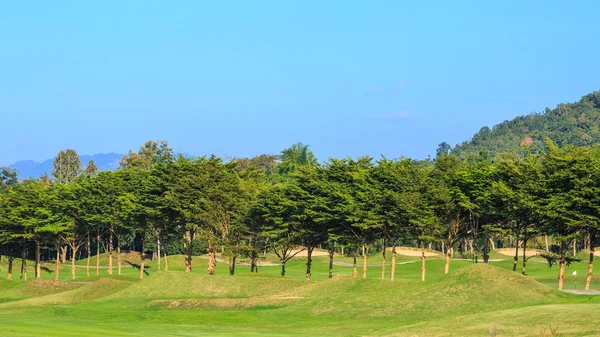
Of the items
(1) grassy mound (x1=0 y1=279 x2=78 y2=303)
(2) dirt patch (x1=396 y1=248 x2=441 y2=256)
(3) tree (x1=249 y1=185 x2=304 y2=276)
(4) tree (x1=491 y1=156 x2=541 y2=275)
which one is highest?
(4) tree (x1=491 y1=156 x2=541 y2=275)

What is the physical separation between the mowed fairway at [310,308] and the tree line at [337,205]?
9282mm

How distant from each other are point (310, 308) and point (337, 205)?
72.7 ft

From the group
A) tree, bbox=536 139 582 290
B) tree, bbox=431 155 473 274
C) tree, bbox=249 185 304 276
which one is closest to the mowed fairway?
tree, bbox=249 185 304 276

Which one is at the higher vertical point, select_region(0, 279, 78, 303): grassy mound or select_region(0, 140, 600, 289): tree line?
select_region(0, 140, 600, 289): tree line

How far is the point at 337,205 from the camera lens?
82.9 meters

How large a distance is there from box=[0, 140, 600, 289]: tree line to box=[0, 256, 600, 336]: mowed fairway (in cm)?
928

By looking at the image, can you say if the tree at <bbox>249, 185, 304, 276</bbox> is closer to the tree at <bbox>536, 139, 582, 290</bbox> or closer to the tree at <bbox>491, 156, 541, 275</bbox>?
the tree at <bbox>491, 156, 541, 275</bbox>

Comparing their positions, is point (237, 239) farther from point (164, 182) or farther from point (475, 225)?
point (475, 225)

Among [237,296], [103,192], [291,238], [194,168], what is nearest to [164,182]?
[194,168]

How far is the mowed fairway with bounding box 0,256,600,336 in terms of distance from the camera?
143ft

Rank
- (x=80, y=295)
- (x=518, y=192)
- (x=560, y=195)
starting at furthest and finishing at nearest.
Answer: (x=80, y=295) < (x=518, y=192) < (x=560, y=195)

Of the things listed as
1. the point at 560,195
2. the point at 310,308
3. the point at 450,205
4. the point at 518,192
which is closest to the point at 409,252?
the point at 450,205

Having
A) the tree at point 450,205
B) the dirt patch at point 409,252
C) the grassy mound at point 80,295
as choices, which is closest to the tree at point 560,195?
the tree at point 450,205

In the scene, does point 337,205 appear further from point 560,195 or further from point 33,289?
point 33,289
